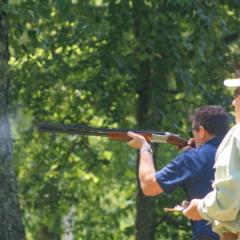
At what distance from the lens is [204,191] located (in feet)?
17.8

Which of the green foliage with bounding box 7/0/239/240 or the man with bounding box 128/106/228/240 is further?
the green foliage with bounding box 7/0/239/240

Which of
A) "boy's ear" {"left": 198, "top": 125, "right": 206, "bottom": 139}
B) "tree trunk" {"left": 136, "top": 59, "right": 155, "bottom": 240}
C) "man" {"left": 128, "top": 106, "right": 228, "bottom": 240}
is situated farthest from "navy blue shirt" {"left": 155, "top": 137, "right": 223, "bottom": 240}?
"tree trunk" {"left": 136, "top": 59, "right": 155, "bottom": 240}

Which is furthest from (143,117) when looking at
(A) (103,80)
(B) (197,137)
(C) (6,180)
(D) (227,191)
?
(D) (227,191)

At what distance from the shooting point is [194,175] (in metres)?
5.37

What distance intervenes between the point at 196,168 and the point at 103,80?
5.19 meters

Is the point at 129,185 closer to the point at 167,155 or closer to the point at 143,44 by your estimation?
the point at 167,155

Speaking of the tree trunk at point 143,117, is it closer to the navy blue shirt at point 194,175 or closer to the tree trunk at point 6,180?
the tree trunk at point 6,180

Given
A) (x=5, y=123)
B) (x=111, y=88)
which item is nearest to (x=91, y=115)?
(x=111, y=88)

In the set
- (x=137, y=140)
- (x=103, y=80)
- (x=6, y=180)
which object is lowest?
(x=6, y=180)

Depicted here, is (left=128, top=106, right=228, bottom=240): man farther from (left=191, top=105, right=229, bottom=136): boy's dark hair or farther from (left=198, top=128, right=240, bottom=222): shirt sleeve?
(left=198, top=128, right=240, bottom=222): shirt sleeve

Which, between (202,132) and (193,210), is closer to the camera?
(193,210)

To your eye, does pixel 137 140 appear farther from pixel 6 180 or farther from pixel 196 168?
pixel 6 180

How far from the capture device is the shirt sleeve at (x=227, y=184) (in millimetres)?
4047

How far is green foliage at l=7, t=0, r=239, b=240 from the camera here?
31.8ft
